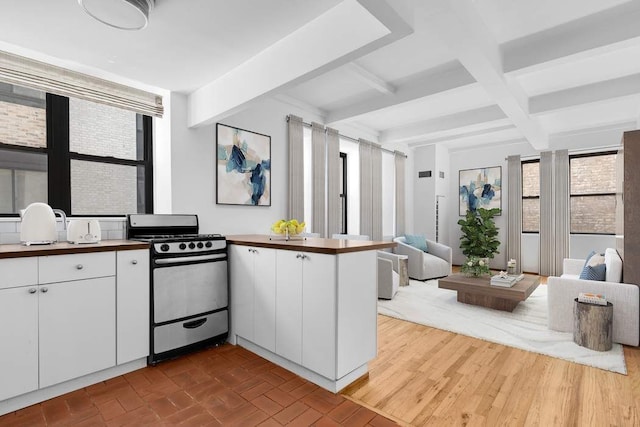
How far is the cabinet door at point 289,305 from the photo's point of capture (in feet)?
7.60

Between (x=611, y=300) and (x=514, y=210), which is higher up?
(x=514, y=210)

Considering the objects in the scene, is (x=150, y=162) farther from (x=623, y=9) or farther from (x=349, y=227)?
(x=623, y=9)

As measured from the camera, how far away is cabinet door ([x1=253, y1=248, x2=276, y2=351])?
2.52 m

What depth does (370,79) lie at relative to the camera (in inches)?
147

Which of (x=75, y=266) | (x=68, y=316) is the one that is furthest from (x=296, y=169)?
(x=68, y=316)

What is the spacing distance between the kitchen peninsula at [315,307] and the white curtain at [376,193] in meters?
3.44

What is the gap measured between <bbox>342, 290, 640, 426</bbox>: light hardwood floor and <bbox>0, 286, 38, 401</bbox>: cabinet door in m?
1.98

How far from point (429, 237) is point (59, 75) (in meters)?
6.60

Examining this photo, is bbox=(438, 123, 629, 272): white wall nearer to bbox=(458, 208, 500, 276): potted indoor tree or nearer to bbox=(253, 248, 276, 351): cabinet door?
bbox=(458, 208, 500, 276): potted indoor tree

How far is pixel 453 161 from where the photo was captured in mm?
7695

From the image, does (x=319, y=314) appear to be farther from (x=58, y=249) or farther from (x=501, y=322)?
(x=501, y=322)

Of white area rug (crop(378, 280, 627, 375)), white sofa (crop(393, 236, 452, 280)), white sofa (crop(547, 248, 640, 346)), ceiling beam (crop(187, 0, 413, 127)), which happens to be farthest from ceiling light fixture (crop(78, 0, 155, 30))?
white sofa (crop(393, 236, 452, 280))

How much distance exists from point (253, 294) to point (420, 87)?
3.08 m

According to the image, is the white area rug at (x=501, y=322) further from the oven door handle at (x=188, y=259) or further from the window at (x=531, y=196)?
the window at (x=531, y=196)
